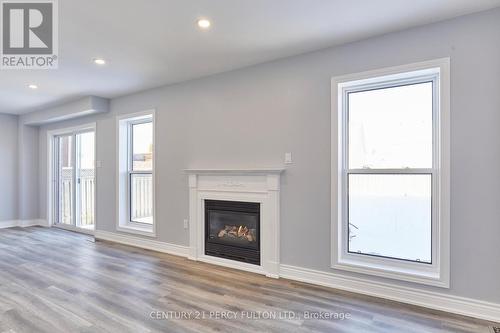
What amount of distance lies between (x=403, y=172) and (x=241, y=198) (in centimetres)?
183

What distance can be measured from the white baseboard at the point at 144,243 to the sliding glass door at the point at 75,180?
0.88 meters

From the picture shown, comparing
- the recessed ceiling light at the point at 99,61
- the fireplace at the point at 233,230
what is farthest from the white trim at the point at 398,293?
the recessed ceiling light at the point at 99,61

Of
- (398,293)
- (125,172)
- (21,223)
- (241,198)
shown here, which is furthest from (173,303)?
(21,223)

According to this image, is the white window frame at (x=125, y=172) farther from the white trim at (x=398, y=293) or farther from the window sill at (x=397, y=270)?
the window sill at (x=397, y=270)

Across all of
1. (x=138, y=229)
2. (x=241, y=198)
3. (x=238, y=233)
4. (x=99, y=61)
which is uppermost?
(x=99, y=61)

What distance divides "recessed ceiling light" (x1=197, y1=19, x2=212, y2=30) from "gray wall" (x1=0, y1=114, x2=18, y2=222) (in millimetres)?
6310

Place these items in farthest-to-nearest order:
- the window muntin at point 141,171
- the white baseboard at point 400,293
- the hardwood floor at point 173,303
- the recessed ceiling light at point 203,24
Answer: the window muntin at point 141,171, the recessed ceiling light at point 203,24, the white baseboard at point 400,293, the hardwood floor at point 173,303

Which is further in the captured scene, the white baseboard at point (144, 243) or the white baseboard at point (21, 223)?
the white baseboard at point (21, 223)

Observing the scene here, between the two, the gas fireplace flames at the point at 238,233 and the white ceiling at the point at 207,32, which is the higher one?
the white ceiling at the point at 207,32

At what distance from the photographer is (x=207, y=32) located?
2768mm

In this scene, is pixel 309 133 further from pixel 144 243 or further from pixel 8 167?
pixel 8 167

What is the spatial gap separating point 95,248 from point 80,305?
7.29 ft

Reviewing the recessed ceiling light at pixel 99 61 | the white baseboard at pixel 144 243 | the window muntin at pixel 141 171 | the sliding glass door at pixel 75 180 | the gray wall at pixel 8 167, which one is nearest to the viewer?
the recessed ceiling light at pixel 99 61

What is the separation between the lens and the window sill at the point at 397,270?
2.62 meters
